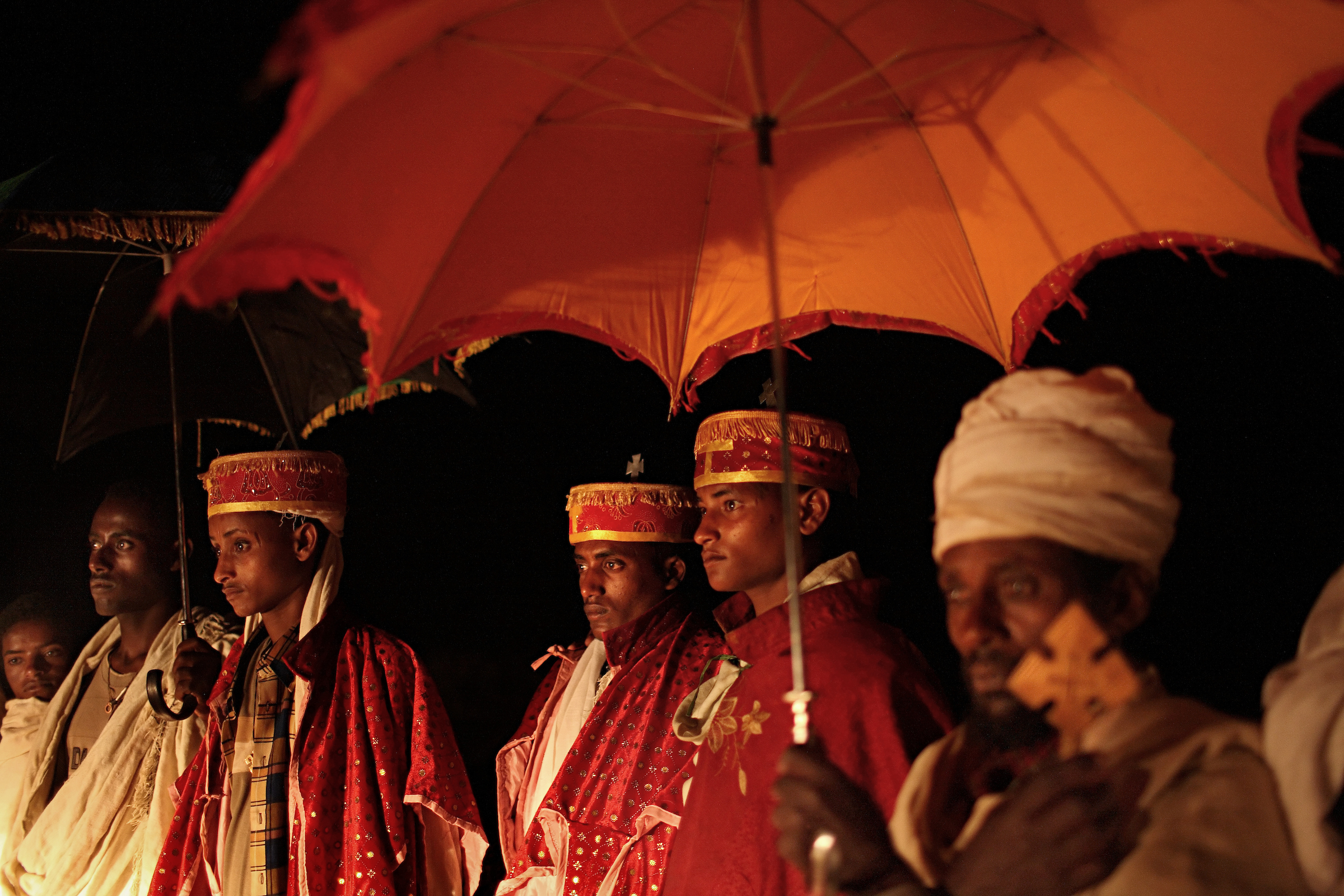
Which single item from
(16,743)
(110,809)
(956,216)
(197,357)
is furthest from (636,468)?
(16,743)

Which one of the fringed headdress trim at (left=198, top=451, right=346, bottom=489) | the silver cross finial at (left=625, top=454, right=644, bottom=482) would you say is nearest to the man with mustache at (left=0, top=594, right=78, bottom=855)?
the fringed headdress trim at (left=198, top=451, right=346, bottom=489)

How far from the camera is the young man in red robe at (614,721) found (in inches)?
121

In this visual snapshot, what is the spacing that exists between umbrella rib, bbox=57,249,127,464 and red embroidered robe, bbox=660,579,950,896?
2482mm

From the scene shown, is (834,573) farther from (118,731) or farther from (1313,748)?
(118,731)

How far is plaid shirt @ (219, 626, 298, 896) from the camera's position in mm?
3355

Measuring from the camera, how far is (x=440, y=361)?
3672mm

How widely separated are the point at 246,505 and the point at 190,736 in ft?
2.83

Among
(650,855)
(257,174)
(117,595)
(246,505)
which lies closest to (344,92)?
(257,174)

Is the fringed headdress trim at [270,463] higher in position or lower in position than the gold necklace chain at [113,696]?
higher

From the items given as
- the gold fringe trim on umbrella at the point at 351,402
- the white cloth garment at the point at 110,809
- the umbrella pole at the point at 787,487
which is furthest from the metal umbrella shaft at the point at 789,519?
the white cloth garment at the point at 110,809

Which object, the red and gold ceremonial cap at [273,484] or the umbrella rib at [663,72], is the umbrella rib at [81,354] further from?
the umbrella rib at [663,72]

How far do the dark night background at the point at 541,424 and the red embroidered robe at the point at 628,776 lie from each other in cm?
56

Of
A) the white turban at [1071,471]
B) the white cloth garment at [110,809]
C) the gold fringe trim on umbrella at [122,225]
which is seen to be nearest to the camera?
the white turban at [1071,471]

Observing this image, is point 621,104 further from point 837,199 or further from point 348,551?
point 348,551
